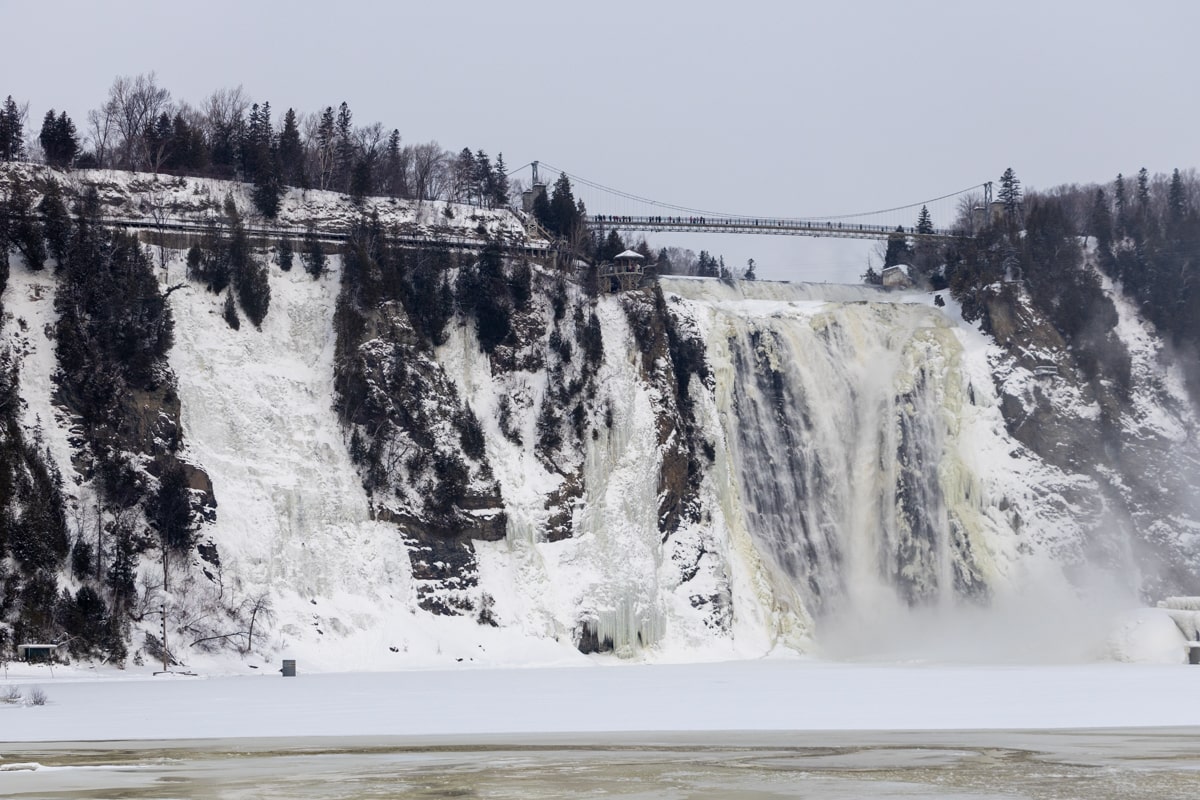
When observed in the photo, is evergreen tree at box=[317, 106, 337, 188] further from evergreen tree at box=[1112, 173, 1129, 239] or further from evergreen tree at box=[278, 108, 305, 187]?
evergreen tree at box=[1112, 173, 1129, 239]

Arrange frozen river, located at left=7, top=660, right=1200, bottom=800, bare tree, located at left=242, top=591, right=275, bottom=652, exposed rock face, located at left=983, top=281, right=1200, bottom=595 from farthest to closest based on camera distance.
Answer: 1. exposed rock face, located at left=983, top=281, right=1200, bottom=595
2. bare tree, located at left=242, top=591, right=275, bottom=652
3. frozen river, located at left=7, top=660, right=1200, bottom=800

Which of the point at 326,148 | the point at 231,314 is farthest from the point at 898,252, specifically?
the point at 231,314

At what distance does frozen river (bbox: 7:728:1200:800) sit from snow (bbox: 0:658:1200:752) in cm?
291

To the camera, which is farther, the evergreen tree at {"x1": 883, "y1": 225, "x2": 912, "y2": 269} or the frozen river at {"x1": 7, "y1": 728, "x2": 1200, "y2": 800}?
the evergreen tree at {"x1": 883, "y1": 225, "x2": 912, "y2": 269}

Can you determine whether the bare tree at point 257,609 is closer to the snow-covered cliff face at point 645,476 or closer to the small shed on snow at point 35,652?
the snow-covered cliff face at point 645,476

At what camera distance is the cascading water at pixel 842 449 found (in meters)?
87.4

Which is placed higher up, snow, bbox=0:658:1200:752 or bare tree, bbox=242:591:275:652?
bare tree, bbox=242:591:275:652

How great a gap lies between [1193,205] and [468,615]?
250ft

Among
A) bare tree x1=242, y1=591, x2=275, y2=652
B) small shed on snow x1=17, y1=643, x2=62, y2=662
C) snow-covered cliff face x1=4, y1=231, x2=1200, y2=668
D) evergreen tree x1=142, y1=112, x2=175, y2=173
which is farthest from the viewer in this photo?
evergreen tree x1=142, y1=112, x2=175, y2=173

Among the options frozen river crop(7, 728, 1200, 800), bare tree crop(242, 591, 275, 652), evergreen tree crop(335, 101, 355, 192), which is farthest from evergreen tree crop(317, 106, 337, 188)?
frozen river crop(7, 728, 1200, 800)

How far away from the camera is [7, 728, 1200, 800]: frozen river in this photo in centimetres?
2620

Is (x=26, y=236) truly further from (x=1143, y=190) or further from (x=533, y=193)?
(x=1143, y=190)

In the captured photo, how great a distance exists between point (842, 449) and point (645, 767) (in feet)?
208

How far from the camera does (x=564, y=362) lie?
274 ft
